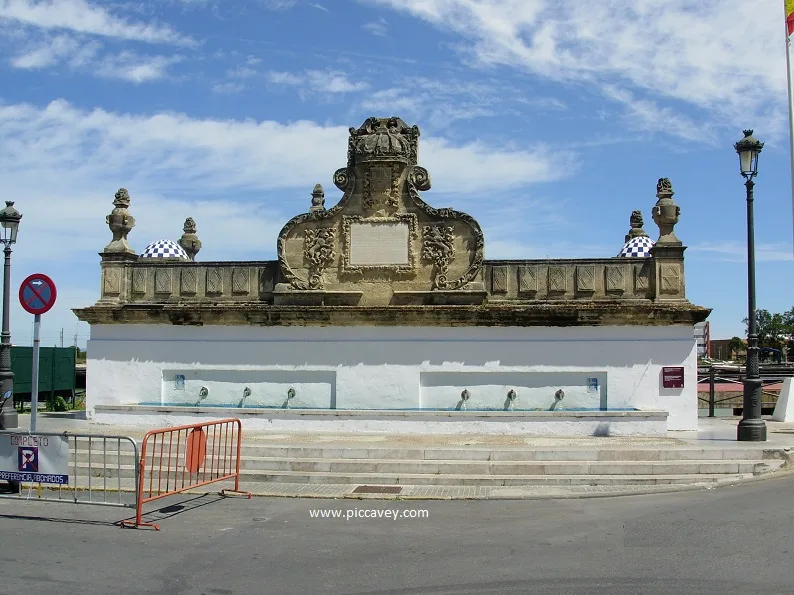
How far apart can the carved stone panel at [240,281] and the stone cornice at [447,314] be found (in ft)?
1.15

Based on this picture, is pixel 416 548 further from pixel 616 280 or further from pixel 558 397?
pixel 616 280

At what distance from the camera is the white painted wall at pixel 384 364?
18.3 m

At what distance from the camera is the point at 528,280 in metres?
18.9

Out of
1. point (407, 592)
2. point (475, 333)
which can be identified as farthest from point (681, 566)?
point (475, 333)

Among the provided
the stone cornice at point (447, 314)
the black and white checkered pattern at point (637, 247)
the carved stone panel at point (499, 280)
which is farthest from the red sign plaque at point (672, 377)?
the black and white checkered pattern at point (637, 247)

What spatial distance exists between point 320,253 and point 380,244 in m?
1.42

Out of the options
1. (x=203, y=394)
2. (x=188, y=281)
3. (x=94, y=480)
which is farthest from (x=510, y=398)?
(x=94, y=480)

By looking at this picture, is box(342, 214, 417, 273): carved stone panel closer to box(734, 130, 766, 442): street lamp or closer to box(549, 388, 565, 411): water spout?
box(549, 388, 565, 411): water spout

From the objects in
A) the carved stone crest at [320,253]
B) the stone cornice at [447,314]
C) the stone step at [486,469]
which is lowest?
the stone step at [486,469]

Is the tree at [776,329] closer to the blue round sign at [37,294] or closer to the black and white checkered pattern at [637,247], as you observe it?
the black and white checkered pattern at [637,247]

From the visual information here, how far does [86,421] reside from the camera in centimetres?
1950

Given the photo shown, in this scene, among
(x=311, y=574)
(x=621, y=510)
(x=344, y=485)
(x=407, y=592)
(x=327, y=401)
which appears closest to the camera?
(x=407, y=592)

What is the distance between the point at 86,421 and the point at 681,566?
15.3 meters

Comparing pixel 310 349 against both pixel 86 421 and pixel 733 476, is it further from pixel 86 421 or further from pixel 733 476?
pixel 733 476
